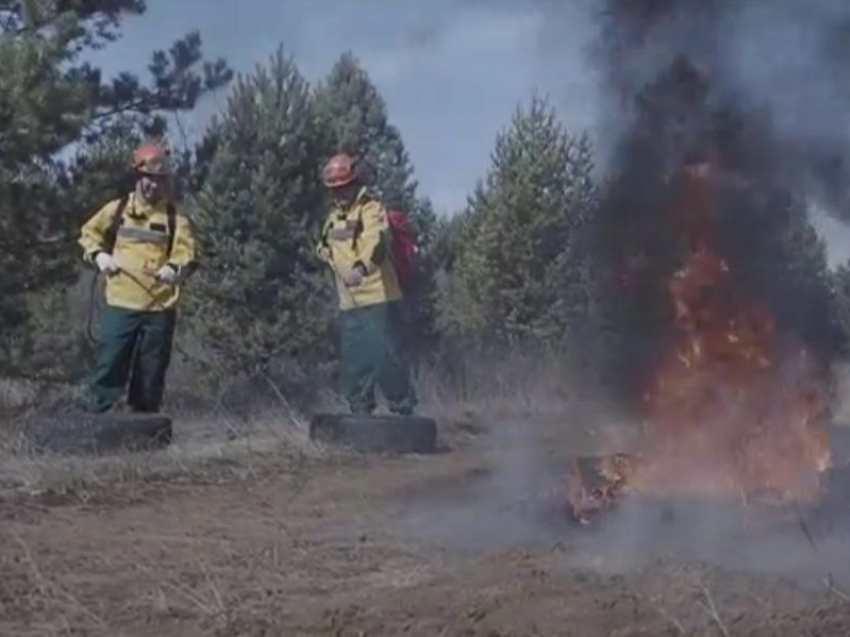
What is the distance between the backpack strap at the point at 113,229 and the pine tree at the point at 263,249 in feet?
38.6

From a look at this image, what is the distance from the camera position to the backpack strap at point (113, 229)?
10.5 meters

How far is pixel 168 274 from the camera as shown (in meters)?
10.4

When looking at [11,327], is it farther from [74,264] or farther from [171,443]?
[171,443]

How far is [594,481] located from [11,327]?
28.9ft

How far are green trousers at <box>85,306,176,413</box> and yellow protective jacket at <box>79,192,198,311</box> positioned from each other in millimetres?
96

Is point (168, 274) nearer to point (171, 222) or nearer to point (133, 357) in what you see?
point (171, 222)

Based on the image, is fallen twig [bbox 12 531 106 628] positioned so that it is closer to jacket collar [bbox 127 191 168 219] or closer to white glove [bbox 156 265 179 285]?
white glove [bbox 156 265 179 285]

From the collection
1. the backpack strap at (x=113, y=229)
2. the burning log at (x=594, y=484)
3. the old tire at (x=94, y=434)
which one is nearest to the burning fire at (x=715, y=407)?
the burning log at (x=594, y=484)

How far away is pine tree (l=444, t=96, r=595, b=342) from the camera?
2516cm

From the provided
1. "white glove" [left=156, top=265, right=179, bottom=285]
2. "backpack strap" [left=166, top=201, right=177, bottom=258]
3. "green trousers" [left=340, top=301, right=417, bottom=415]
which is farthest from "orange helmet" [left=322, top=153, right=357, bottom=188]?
"white glove" [left=156, top=265, right=179, bottom=285]

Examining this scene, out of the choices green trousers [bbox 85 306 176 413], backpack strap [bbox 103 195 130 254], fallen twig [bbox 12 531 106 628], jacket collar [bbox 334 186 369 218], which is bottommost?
fallen twig [bbox 12 531 106 628]

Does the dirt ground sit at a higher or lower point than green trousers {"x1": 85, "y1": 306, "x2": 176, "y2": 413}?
lower

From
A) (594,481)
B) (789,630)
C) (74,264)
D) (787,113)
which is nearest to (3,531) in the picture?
(594,481)

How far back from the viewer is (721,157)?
8.14 m
